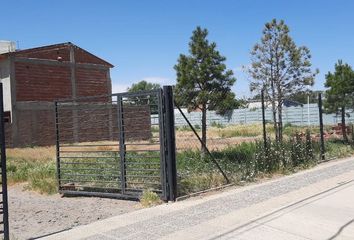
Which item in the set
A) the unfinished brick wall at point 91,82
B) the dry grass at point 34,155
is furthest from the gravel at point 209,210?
the unfinished brick wall at point 91,82

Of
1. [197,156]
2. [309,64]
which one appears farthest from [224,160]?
[309,64]

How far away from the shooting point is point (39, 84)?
115 ft

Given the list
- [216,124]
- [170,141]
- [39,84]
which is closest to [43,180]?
[170,141]

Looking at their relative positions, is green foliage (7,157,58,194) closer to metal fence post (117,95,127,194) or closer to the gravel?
metal fence post (117,95,127,194)

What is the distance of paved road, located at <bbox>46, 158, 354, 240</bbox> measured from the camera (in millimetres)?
7547

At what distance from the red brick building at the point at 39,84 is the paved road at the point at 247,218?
24665 millimetres

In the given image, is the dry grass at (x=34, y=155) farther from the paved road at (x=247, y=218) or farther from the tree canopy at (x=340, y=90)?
the tree canopy at (x=340, y=90)

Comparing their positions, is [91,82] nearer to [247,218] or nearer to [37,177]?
[37,177]

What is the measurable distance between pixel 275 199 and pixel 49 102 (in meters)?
27.3

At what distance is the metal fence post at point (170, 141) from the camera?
33.8 ft

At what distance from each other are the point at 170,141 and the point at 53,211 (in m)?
2.75

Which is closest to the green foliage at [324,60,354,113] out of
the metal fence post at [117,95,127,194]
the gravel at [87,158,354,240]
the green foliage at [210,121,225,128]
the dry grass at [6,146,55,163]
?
the gravel at [87,158,354,240]

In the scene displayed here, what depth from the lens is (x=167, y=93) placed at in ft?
33.8

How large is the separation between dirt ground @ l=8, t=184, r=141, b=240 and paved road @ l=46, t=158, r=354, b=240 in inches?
22.9
